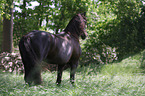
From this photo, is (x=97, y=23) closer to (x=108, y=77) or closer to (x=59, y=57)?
(x=108, y=77)

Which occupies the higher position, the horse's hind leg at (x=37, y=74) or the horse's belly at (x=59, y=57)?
the horse's belly at (x=59, y=57)

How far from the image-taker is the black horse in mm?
4250

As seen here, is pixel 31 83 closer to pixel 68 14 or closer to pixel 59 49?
pixel 59 49

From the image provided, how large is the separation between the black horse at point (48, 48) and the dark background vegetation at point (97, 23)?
6.41 m

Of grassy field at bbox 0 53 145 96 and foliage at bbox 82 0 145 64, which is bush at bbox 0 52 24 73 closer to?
grassy field at bbox 0 53 145 96

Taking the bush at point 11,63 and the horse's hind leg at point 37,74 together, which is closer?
the horse's hind leg at point 37,74

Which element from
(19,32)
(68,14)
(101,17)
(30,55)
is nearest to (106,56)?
(101,17)

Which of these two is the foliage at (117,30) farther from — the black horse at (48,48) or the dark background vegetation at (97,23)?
the black horse at (48,48)

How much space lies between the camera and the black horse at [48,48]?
13.9 ft

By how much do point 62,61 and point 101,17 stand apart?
920 cm

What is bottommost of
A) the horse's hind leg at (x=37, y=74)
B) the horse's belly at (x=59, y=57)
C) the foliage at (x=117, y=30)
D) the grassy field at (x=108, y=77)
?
the grassy field at (x=108, y=77)

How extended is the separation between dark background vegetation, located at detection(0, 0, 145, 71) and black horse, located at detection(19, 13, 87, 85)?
641cm

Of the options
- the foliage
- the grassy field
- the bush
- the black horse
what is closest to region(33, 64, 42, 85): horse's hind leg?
the black horse

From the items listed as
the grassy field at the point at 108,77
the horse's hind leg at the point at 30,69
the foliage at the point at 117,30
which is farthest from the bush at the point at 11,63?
the horse's hind leg at the point at 30,69
